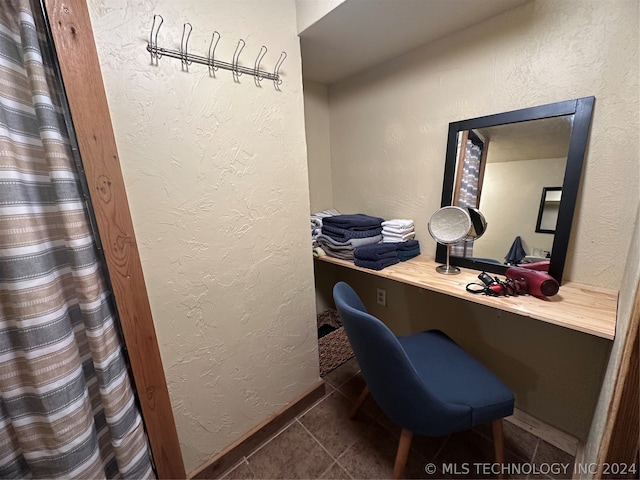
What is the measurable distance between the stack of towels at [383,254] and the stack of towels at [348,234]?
2.8 inches

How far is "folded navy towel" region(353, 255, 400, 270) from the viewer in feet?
4.25

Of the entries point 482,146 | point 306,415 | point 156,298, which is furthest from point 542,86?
point 306,415

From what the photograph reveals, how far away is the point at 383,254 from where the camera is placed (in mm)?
1321

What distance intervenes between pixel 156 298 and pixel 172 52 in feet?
2.66

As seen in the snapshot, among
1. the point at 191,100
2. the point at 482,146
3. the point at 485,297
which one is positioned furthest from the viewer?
the point at 482,146

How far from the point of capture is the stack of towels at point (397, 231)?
4.74ft

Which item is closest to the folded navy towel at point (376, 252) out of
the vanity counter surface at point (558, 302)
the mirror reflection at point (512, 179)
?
the vanity counter surface at point (558, 302)

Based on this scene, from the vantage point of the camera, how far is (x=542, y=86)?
1.01m

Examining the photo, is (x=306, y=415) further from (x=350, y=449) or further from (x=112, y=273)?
(x=112, y=273)

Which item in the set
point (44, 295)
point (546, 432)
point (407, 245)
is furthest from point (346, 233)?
point (546, 432)

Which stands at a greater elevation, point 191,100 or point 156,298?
point 191,100

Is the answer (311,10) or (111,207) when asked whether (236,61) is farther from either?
(111,207)

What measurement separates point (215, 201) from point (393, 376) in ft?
2.88

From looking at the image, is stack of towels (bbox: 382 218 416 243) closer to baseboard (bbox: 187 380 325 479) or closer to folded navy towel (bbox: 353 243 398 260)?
folded navy towel (bbox: 353 243 398 260)
